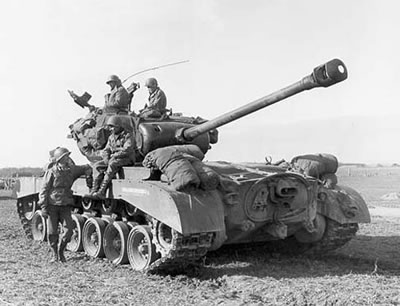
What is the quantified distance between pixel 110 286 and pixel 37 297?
3.92ft

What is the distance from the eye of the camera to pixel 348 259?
11.1m

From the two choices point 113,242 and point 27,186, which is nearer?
point 113,242

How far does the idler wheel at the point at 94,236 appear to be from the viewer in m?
11.0

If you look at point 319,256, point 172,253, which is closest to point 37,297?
point 172,253

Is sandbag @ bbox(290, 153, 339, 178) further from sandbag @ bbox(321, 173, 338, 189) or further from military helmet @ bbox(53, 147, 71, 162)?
military helmet @ bbox(53, 147, 71, 162)

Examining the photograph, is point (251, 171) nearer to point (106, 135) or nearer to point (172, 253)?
point (172, 253)

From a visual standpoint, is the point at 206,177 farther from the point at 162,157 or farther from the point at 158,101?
the point at 158,101

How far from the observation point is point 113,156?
34.9ft

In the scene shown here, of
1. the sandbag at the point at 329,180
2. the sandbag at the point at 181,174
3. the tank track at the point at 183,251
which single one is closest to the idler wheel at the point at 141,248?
the tank track at the point at 183,251

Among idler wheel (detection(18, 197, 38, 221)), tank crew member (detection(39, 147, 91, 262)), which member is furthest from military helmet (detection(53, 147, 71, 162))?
idler wheel (detection(18, 197, 38, 221))

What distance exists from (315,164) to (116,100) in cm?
429

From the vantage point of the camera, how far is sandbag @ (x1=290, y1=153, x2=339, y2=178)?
11.4m

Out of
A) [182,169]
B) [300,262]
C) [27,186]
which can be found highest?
[182,169]

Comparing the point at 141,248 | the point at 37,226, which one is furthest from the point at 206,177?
the point at 37,226
